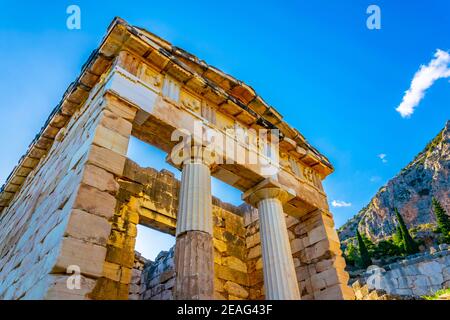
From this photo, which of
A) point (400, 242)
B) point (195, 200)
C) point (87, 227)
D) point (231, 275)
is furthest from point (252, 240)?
point (400, 242)

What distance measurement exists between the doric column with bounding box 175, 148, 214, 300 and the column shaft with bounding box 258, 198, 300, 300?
1659 millimetres

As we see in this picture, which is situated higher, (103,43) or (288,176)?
(103,43)

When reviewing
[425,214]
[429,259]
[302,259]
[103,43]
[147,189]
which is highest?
[425,214]

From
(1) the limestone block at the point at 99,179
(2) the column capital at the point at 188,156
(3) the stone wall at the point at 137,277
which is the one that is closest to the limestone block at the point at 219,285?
(3) the stone wall at the point at 137,277

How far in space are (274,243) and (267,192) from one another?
129cm

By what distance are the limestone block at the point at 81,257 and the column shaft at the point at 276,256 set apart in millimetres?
3554

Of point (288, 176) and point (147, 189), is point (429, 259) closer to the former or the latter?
point (288, 176)

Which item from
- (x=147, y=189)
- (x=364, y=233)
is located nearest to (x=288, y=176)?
(x=147, y=189)

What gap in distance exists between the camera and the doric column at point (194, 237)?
480 cm

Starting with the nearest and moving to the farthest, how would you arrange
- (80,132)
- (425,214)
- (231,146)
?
1. (80,132)
2. (231,146)
3. (425,214)

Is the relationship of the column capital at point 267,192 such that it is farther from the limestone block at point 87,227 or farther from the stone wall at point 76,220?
the limestone block at point 87,227
